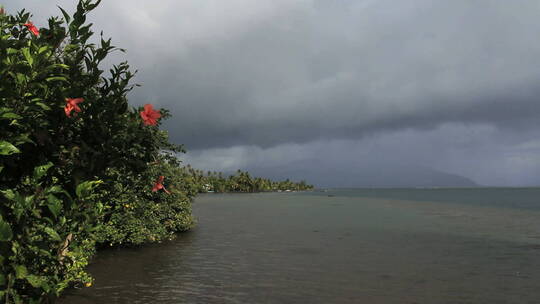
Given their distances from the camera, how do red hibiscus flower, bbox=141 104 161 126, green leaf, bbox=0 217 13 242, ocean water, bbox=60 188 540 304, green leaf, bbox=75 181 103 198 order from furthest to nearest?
1. ocean water, bbox=60 188 540 304
2. red hibiscus flower, bbox=141 104 161 126
3. green leaf, bbox=75 181 103 198
4. green leaf, bbox=0 217 13 242

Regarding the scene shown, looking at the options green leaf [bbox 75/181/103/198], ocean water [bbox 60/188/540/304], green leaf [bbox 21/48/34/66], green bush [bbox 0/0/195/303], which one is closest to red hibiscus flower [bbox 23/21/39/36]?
green bush [bbox 0/0/195/303]

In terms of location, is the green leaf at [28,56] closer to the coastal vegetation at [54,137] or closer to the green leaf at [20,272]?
the coastal vegetation at [54,137]

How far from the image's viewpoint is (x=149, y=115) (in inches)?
185

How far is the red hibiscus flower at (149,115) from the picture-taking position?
4.64 m

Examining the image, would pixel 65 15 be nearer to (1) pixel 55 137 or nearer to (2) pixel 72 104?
(2) pixel 72 104

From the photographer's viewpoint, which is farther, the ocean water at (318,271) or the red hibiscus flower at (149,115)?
the ocean water at (318,271)

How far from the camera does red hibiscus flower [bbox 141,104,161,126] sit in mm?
4645

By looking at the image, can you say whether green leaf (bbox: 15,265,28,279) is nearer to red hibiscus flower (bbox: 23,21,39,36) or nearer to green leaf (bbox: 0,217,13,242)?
green leaf (bbox: 0,217,13,242)

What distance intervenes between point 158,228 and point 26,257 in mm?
16076

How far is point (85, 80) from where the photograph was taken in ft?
15.3

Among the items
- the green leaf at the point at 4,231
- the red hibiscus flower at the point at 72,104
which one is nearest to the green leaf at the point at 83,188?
the green leaf at the point at 4,231

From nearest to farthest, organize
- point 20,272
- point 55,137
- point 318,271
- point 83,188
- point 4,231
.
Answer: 1. point 4,231
2. point 83,188
3. point 20,272
4. point 55,137
5. point 318,271

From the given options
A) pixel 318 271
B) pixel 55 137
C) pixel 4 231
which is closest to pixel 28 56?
pixel 55 137

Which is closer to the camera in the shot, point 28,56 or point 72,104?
point 28,56
